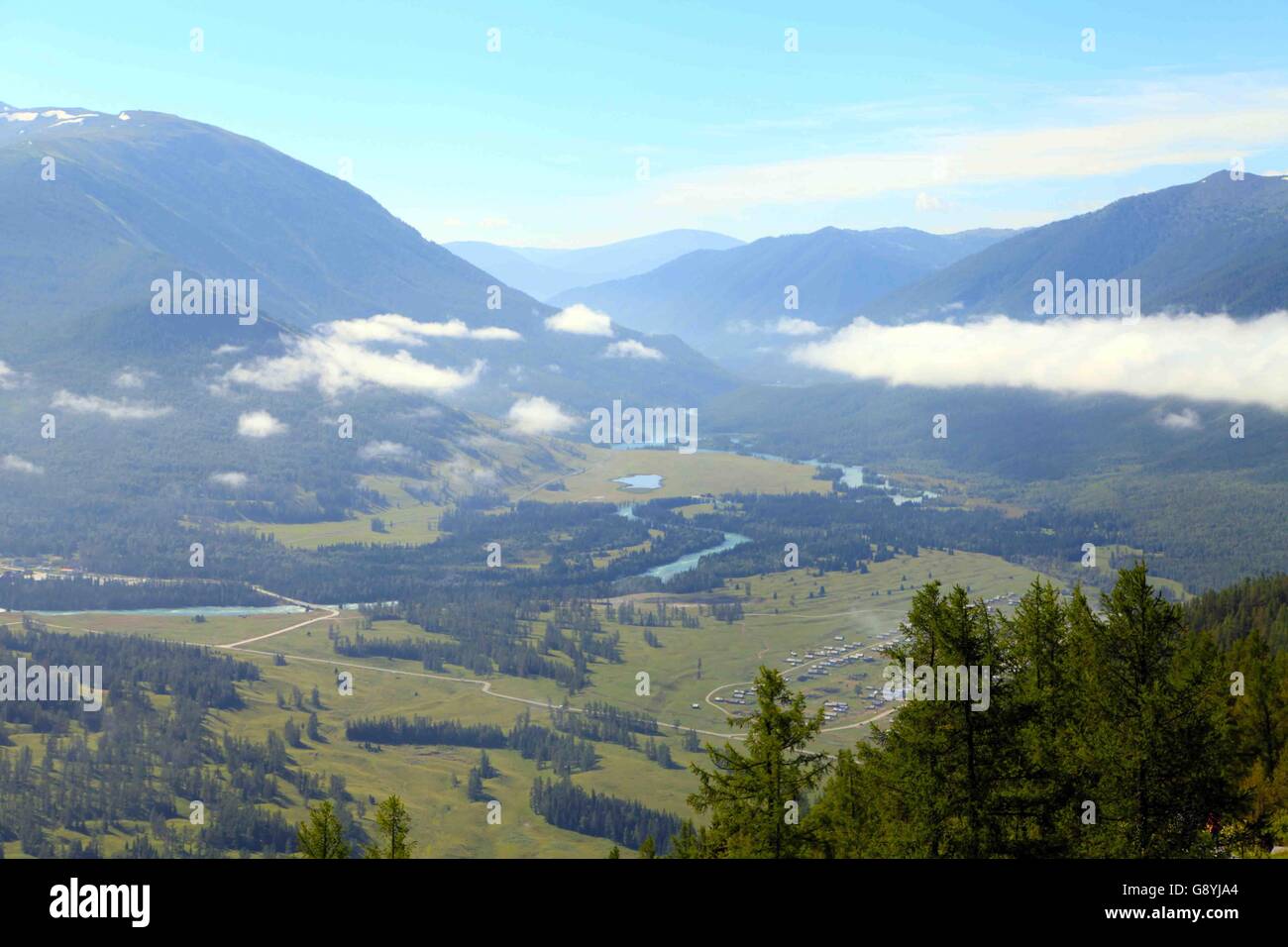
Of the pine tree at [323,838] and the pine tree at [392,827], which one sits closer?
the pine tree at [392,827]

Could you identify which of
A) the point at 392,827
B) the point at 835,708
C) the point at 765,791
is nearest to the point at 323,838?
the point at 392,827

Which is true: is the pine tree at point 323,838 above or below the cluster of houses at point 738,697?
above

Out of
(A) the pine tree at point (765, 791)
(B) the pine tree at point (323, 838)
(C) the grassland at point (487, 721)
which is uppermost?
(A) the pine tree at point (765, 791)

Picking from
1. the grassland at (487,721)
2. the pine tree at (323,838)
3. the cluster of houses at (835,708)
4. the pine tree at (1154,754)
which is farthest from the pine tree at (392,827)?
the cluster of houses at (835,708)

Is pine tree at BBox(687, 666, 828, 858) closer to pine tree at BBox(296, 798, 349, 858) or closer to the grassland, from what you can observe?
pine tree at BBox(296, 798, 349, 858)

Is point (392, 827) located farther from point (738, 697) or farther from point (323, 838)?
point (738, 697)

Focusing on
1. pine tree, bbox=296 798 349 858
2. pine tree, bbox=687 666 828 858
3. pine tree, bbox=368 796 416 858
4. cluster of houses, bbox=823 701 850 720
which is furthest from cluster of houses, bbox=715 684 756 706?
pine tree, bbox=687 666 828 858

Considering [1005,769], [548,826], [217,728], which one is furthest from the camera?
[217,728]

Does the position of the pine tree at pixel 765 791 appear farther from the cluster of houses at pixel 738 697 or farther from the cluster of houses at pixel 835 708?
the cluster of houses at pixel 738 697

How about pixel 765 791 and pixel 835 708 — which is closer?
pixel 765 791
